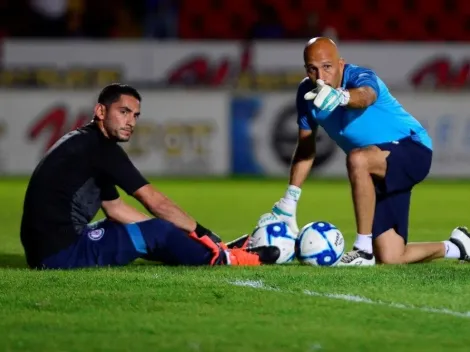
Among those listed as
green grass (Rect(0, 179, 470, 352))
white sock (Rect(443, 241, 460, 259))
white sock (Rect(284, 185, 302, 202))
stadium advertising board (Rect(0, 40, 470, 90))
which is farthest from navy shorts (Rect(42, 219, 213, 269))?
stadium advertising board (Rect(0, 40, 470, 90))

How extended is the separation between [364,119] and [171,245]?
1580 millimetres

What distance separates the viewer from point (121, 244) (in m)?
7.26

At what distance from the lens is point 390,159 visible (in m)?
7.70

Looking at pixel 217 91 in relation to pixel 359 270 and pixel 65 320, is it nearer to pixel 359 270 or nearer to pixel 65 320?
pixel 359 270

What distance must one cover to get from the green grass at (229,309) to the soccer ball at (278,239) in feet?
0.37

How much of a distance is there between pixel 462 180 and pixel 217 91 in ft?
13.1

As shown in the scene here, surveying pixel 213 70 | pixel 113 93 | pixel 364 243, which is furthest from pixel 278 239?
pixel 213 70

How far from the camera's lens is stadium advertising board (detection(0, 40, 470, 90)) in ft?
60.7

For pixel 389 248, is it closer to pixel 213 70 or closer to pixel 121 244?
pixel 121 244

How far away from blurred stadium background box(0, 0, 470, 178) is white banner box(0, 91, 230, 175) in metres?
0.02

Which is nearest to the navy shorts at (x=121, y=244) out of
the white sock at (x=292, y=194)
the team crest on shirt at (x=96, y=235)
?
the team crest on shirt at (x=96, y=235)

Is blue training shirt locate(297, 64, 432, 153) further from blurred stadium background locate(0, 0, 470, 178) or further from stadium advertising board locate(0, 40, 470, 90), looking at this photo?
stadium advertising board locate(0, 40, 470, 90)

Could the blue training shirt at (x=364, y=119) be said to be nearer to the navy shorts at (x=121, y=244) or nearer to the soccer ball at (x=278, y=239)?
the soccer ball at (x=278, y=239)

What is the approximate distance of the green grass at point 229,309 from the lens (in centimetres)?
480
